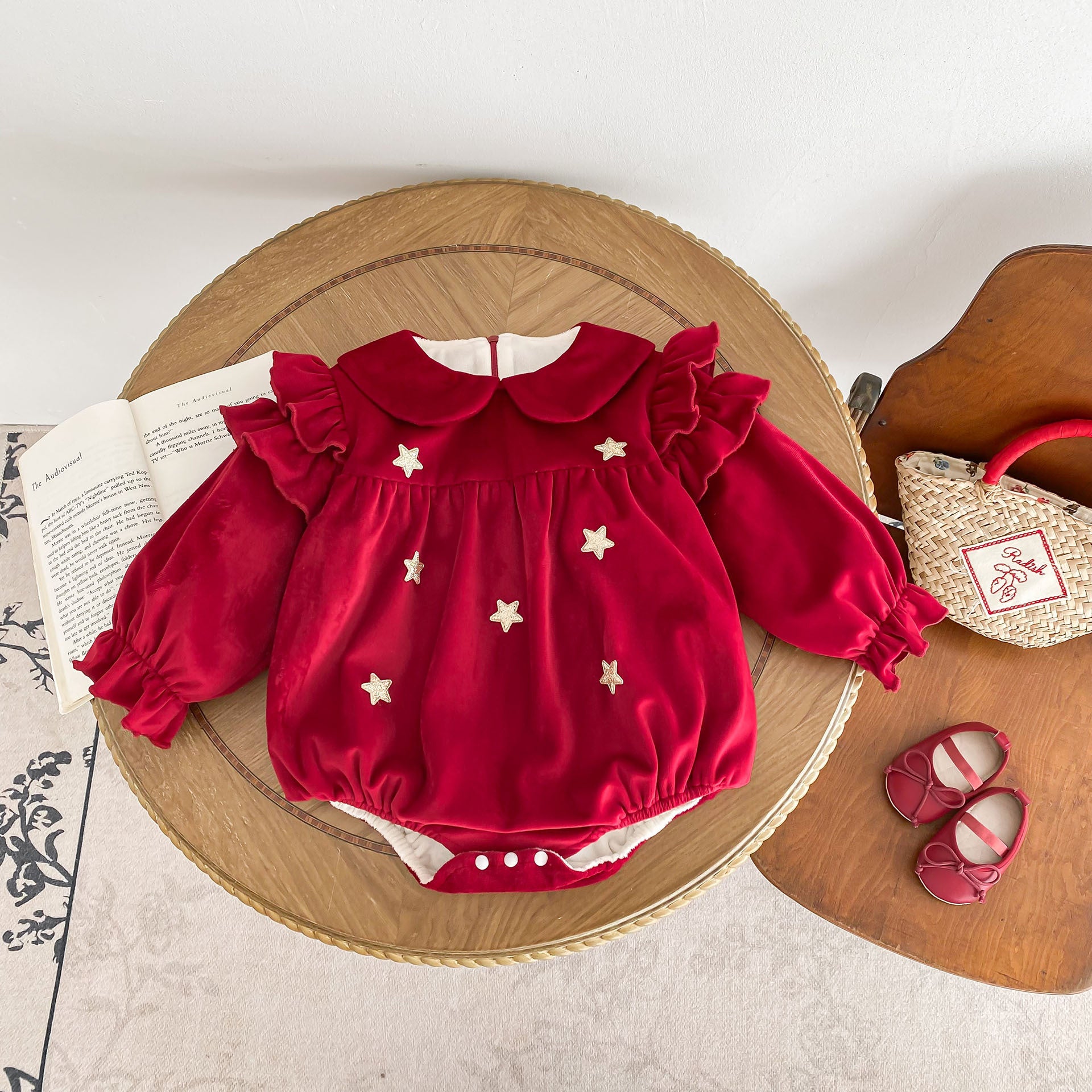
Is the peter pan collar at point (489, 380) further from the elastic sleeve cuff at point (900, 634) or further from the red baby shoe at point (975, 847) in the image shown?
the red baby shoe at point (975, 847)

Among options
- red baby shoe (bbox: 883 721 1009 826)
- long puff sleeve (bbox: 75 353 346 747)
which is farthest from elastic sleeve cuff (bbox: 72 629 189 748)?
red baby shoe (bbox: 883 721 1009 826)

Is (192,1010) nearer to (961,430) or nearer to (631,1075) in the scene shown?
(631,1075)

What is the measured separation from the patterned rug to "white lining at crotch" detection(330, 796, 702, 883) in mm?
864

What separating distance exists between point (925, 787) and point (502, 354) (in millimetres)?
946

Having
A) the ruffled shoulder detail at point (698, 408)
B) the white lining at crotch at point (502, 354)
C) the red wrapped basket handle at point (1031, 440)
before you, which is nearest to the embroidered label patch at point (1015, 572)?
the red wrapped basket handle at point (1031, 440)

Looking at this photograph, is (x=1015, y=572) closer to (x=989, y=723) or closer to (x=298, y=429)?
(x=989, y=723)

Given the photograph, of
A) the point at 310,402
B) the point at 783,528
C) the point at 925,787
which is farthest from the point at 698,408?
the point at 925,787

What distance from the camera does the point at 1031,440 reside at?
43.5 inches

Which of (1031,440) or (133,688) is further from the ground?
(1031,440)

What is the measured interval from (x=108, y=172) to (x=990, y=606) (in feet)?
5.04

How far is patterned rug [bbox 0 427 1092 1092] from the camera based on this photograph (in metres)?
1.62

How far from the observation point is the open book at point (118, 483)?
115cm

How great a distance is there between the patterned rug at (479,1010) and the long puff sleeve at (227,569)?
0.98 metres

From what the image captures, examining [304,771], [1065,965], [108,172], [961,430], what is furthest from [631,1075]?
[108,172]
